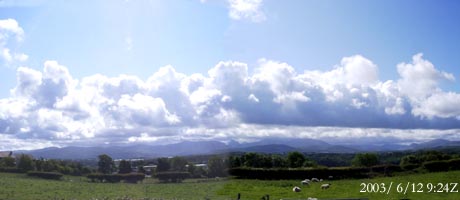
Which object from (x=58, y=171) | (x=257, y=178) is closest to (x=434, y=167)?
(x=257, y=178)

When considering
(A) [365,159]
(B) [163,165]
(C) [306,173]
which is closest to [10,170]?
(B) [163,165]

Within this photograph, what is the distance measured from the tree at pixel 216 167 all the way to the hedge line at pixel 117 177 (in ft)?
24.4

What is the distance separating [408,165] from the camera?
5547 centimetres

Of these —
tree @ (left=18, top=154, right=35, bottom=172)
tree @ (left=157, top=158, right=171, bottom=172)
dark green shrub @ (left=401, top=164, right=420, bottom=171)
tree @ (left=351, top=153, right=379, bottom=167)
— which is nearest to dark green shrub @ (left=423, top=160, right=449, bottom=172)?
dark green shrub @ (left=401, top=164, right=420, bottom=171)

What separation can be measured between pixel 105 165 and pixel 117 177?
24.1 ft

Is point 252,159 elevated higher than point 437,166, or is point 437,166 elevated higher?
point 252,159

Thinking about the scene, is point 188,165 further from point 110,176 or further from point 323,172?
point 323,172

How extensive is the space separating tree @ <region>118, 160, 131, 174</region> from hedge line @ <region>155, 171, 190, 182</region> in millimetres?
5633

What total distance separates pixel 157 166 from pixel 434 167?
2893 centimetres

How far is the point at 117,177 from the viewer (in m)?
50.1

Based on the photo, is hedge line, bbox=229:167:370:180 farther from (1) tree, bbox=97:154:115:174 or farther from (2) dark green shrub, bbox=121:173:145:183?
(1) tree, bbox=97:154:115:174

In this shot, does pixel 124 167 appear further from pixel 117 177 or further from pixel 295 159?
pixel 295 159

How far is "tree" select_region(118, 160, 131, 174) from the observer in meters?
54.8

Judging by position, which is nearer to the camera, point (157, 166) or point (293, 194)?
point (293, 194)
